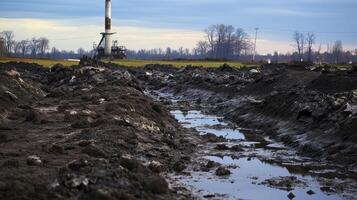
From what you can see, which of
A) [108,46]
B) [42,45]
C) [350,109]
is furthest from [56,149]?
[42,45]

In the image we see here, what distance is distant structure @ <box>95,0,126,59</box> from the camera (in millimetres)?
100562

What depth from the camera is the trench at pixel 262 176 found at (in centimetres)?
1193

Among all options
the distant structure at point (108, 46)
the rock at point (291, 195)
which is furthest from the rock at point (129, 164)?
the distant structure at point (108, 46)

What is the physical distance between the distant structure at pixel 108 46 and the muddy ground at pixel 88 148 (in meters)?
71.4

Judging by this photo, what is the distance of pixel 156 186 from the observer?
1029 cm

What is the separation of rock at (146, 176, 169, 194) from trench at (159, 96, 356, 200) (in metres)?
1.17

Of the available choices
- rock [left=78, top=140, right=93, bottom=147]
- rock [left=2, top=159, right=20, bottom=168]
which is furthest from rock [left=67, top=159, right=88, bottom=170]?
rock [left=78, top=140, right=93, bottom=147]

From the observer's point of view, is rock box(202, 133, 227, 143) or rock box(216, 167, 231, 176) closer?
rock box(216, 167, 231, 176)

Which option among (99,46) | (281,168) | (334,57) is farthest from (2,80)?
(334,57)

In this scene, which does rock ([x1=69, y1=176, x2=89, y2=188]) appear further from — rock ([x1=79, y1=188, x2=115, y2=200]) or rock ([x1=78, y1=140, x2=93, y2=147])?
rock ([x1=78, y1=140, x2=93, y2=147])

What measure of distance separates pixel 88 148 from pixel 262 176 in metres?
4.54

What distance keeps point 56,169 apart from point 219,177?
4.35 meters

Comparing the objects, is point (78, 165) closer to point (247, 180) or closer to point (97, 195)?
point (97, 195)

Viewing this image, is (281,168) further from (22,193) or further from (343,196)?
(22,193)
